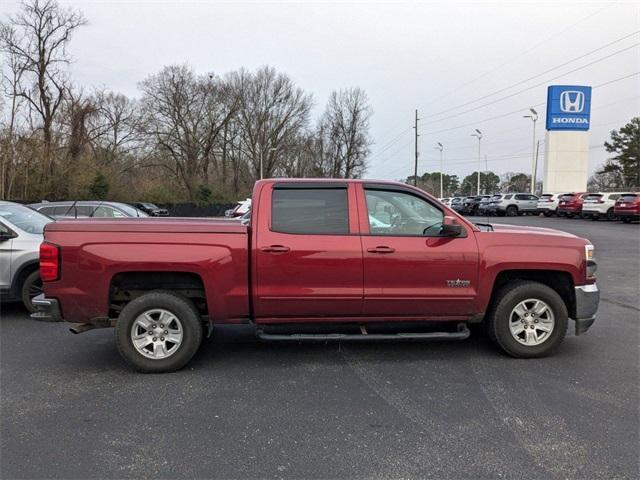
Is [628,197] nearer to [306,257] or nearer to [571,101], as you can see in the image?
[571,101]

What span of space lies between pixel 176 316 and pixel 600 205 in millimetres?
30171

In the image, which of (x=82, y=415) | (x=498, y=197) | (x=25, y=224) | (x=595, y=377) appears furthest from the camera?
(x=498, y=197)

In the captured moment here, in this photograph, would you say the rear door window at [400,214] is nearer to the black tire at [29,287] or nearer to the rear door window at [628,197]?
the black tire at [29,287]

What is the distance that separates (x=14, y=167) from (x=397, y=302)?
27.2 metres

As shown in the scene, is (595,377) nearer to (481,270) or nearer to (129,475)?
(481,270)

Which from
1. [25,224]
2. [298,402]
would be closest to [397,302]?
[298,402]

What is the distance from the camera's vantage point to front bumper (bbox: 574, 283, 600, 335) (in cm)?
496

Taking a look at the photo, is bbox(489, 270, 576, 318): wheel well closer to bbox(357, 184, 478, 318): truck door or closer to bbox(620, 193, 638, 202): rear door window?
bbox(357, 184, 478, 318): truck door

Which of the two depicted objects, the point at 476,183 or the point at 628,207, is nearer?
the point at 628,207

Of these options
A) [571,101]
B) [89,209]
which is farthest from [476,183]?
[89,209]

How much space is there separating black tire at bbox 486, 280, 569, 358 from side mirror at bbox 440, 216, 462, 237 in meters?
0.88

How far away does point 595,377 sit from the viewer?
179 inches

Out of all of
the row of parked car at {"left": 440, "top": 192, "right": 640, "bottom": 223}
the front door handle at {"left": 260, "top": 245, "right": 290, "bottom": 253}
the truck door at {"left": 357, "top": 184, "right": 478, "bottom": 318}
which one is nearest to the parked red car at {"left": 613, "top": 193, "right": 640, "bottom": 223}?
the row of parked car at {"left": 440, "top": 192, "right": 640, "bottom": 223}

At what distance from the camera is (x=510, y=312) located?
16.1ft
